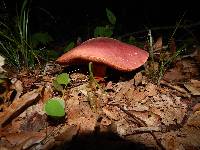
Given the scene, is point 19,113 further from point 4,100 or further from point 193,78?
point 193,78

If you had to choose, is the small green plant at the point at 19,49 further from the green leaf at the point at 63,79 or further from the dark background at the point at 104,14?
the dark background at the point at 104,14

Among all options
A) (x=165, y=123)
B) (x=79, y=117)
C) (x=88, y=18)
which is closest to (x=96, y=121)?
(x=79, y=117)

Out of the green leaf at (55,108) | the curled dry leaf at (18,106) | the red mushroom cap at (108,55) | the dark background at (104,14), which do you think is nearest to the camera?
the green leaf at (55,108)

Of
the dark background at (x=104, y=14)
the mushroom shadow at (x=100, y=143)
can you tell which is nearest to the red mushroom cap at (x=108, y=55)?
the mushroom shadow at (x=100, y=143)

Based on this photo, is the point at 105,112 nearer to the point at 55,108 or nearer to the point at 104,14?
the point at 55,108

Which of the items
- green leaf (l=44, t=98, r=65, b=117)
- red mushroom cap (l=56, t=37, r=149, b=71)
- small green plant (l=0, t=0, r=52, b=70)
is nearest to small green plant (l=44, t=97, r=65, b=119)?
green leaf (l=44, t=98, r=65, b=117)

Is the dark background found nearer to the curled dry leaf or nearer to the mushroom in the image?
the mushroom

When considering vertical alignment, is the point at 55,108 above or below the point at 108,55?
below

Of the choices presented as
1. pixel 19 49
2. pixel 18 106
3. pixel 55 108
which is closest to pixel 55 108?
pixel 55 108
